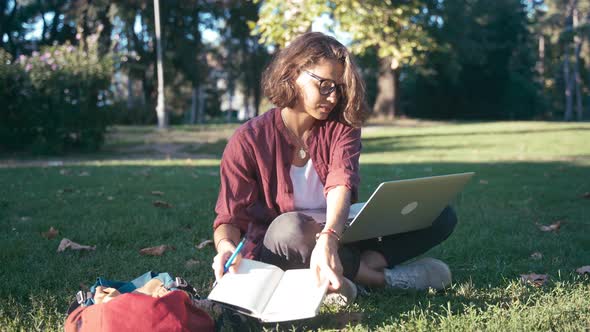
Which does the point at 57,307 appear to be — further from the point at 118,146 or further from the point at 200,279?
the point at 118,146

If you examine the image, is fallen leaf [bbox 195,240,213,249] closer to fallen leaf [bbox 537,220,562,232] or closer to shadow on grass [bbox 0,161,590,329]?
shadow on grass [bbox 0,161,590,329]

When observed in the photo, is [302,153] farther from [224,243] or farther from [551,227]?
[551,227]

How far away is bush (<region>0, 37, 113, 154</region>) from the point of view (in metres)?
11.5

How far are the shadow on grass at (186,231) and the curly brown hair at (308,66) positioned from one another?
88cm

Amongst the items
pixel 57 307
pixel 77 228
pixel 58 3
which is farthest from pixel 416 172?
pixel 58 3

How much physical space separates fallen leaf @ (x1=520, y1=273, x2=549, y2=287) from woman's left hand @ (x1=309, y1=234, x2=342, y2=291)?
4.28 feet

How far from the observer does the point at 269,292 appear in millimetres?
2387

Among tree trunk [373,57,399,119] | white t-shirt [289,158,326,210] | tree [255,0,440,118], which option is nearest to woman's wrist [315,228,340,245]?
white t-shirt [289,158,326,210]

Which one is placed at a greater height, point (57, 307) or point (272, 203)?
point (272, 203)

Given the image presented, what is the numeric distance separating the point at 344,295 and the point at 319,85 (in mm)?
906

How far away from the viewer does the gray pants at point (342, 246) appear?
2.69 meters

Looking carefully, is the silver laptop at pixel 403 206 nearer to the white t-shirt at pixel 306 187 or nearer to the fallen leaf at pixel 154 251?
the white t-shirt at pixel 306 187

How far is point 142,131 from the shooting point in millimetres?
17609

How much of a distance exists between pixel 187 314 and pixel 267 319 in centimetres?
30
